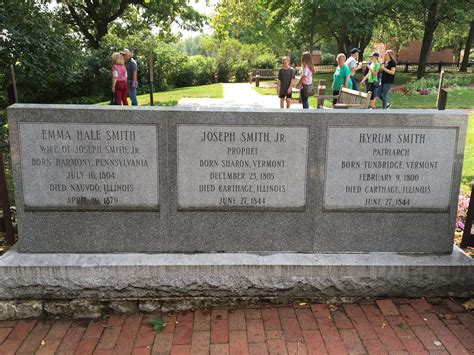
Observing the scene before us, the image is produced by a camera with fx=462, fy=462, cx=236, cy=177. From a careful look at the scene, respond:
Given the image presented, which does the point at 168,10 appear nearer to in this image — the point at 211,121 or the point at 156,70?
the point at 156,70

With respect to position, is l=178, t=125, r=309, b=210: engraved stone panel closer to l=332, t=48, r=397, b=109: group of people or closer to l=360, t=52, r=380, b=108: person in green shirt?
l=332, t=48, r=397, b=109: group of people

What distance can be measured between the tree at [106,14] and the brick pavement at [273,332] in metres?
22.5

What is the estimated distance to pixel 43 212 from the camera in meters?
3.84

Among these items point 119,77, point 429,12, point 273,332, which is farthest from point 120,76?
point 429,12

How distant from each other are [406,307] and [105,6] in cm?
2520

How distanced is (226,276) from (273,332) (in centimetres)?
59

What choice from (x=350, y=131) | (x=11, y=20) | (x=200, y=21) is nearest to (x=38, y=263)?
(x=350, y=131)

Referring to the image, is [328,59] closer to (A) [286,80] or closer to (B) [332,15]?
(B) [332,15]

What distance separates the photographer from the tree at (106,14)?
81.7 feet

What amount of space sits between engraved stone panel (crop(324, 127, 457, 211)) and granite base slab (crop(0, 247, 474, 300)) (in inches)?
19.2

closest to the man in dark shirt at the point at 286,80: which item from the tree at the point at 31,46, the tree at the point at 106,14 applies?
the tree at the point at 31,46

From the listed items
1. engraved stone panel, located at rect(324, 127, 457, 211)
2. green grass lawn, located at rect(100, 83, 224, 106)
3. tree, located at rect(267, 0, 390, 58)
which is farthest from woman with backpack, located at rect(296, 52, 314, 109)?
tree, located at rect(267, 0, 390, 58)

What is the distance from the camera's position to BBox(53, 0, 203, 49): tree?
81.7 ft

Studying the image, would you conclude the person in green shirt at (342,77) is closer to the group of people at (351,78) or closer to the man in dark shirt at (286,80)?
the group of people at (351,78)
